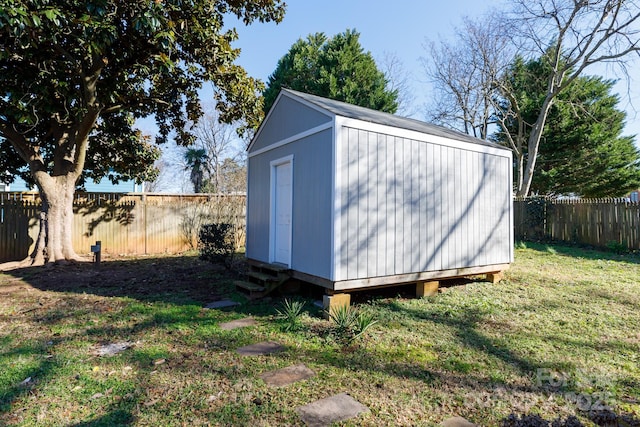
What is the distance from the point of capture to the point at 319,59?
1842 cm

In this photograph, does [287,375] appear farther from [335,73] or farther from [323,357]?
[335,73]

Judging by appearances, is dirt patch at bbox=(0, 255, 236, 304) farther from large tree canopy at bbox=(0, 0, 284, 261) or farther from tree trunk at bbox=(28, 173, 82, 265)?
large tree canopy at bbox=(0, 0, 284, 261)

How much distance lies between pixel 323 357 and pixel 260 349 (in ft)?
2.09

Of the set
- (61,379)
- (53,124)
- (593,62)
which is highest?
(593,62)

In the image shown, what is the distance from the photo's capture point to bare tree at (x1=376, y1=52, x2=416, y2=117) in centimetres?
1980

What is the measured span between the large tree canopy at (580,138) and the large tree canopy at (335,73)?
6288 millimetres

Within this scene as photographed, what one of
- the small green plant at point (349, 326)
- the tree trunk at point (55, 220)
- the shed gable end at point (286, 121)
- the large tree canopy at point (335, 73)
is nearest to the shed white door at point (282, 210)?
the shed gable end at point (286, 121)

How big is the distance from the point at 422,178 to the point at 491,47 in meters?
13.4

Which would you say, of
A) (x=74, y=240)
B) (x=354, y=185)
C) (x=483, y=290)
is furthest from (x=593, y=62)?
(x=74, y=240)

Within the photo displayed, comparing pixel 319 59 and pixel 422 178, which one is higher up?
pixel 319 59

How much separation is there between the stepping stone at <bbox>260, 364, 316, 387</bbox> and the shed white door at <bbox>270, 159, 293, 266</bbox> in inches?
92.3

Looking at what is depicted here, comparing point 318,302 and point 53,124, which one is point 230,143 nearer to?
point 53,124

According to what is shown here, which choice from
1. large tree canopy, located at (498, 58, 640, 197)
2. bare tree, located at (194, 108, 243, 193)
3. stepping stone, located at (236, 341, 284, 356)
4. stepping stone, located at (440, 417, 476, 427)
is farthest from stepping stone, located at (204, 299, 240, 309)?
bare tree, located at (194, 108, 243, 193)

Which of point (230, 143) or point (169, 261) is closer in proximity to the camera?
point (169, 261)
